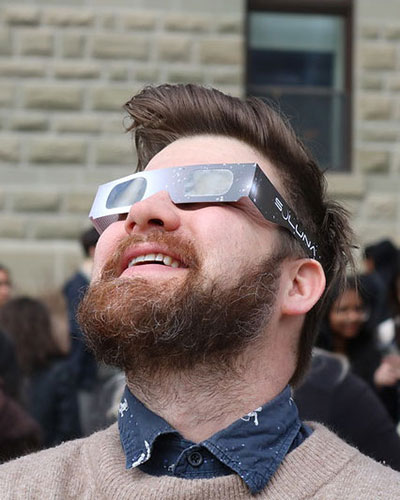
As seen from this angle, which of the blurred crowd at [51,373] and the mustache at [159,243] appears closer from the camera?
the mustache at [159,243]

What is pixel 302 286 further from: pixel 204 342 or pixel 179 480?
pixel 179 480

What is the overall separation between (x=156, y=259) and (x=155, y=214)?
11 centimetres

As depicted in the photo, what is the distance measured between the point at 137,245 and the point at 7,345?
7.19 feet

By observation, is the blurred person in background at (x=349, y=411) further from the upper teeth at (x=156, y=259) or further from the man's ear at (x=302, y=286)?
the upper teeth at (x=156, y=259)

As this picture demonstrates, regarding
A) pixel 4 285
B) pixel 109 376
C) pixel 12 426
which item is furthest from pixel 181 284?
pixel 4 285

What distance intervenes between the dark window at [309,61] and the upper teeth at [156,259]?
7.35m

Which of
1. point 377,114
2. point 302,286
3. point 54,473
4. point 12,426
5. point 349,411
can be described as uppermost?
point 302,286

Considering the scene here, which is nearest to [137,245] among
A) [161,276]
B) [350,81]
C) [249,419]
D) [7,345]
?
[161,276]

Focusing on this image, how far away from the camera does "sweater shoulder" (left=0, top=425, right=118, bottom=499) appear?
202 cm

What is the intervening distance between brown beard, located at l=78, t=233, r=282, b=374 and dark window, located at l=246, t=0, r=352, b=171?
7.37 metres

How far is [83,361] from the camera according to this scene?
532cm

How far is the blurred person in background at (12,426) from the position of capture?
380 centimetres

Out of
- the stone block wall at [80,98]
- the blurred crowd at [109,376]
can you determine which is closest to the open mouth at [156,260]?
the blurred crowd at [109,376]

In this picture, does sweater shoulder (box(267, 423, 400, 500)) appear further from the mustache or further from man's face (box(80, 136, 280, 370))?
the mustache
